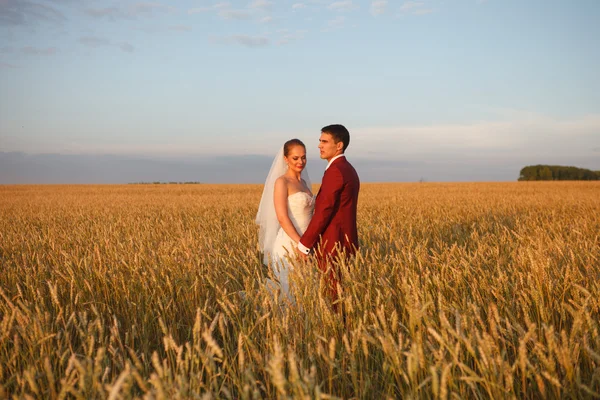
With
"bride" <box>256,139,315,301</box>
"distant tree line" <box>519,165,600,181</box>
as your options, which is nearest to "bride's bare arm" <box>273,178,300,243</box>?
"bride" <box>256,139,315,301</box>

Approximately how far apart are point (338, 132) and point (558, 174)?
92.8 meters

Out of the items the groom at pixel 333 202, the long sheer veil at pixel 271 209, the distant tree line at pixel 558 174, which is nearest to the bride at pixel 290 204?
the long sheer veil at pixel 271 209

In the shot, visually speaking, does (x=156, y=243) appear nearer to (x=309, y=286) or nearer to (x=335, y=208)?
(x=335, y=208)

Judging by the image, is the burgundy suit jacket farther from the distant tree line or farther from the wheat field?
the distant tree line

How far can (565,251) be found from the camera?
471cm

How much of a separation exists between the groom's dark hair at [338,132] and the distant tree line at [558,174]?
85.6m

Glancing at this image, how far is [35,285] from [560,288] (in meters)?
4.70

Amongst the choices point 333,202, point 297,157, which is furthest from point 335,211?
point 297,157

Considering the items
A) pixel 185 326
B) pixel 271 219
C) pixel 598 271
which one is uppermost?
pixel 271 219

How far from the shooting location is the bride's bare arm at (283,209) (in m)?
4.59

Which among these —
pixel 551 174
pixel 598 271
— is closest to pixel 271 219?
pixel 598 271

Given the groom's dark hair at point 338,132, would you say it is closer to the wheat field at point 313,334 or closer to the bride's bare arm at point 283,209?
the bride's bare arm at point 283,209

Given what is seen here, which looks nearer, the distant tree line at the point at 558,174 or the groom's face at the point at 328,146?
the groom's face at the point at 328,146

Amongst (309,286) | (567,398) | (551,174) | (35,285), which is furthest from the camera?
(551,174)
